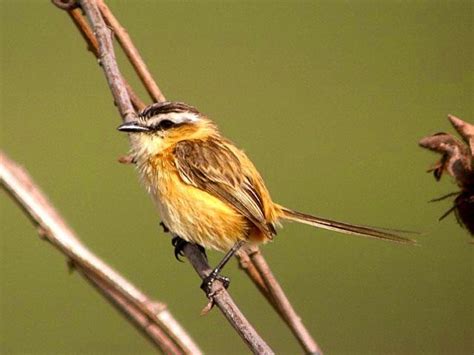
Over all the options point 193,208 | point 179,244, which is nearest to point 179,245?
point 179,244

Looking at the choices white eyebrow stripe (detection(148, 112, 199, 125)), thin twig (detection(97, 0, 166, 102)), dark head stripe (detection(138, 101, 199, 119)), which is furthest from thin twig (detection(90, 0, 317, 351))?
white eyebrow stripe (detection(148, 112, 199, 125))

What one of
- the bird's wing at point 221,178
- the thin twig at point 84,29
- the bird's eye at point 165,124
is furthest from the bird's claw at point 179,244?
the thin twig at point 84,29

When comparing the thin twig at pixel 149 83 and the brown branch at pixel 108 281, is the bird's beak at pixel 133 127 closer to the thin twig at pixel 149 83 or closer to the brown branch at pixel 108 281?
the thin twig at pixel 149 83

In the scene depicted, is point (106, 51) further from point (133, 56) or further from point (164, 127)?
point (164, 127)

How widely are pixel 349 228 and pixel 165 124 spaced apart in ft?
3.15

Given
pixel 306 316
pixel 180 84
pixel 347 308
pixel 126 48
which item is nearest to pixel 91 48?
Answer: pixel 126 48

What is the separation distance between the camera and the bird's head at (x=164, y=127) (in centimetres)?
398

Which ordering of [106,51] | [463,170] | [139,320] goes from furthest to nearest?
[106,51] → [463,170] → [139,320]

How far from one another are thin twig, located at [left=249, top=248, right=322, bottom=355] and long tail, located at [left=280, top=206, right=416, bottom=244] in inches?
26.9

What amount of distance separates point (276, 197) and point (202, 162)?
6950 mm

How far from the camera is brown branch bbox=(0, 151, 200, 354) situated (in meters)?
2.62

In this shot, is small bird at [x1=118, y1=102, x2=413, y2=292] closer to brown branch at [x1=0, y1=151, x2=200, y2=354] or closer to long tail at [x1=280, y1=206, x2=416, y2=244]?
long tail at [x1=280, y1=206, x2=416, y2=244]

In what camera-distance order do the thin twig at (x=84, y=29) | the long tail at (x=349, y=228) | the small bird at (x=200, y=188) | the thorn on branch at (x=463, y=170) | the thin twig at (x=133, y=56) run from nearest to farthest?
the thorn on branch at (x=463, y=170) < the thin twig at (x=133, y=56) < the thin twig at (x=84, y=29) < the long tail at (x=349, y=228) < the small bird at (x=200, y=188)

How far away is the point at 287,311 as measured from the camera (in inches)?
122
